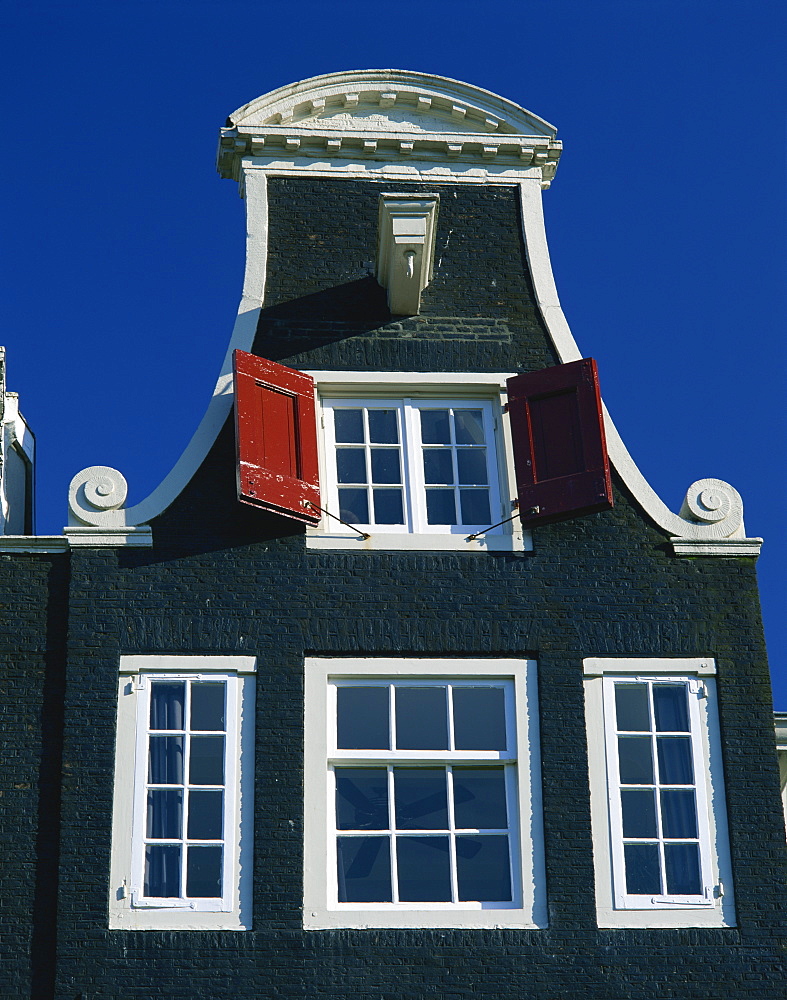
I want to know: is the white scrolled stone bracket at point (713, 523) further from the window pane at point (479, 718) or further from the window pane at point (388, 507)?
the window pane at point (388, 507)

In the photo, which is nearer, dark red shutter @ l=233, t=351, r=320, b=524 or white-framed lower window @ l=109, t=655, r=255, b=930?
white-framed lower window @ l=109, t=655, r=255, b=930

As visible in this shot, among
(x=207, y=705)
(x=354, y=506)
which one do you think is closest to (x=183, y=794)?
(x=207, y=705)

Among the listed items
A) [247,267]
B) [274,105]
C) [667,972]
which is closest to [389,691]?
[667,972]

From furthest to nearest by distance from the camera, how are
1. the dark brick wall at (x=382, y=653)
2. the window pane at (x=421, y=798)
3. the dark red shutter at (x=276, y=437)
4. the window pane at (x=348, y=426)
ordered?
the window pane at (x=348, y=426)
the dark red shutter at (x=276, y=437)
the window pane at (x=421, y=798)
the dark brick wall at (x=382, y=653)

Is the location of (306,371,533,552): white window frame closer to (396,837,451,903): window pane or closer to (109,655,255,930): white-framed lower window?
(109,655,255,930): white-framed lower window

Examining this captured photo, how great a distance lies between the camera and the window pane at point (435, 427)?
51.0 ft

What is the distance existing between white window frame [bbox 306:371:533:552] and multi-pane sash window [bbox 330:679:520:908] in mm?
1303

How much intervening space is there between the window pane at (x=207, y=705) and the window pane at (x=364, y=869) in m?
1.44

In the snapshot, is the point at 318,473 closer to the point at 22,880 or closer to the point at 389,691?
the point at 389,691

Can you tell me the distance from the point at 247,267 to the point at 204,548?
3141 millimetres

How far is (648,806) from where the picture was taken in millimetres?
13969

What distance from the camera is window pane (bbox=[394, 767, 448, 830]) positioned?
1380 cm

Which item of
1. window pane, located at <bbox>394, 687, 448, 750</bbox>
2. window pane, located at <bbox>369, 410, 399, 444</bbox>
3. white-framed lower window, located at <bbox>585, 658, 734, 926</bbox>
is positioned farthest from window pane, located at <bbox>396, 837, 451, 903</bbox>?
window pane, located at <bbox>369, 410, 399, 444</bbox>

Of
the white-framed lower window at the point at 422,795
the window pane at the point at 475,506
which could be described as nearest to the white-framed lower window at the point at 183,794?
the white-framed lower window at the point at 422,795
